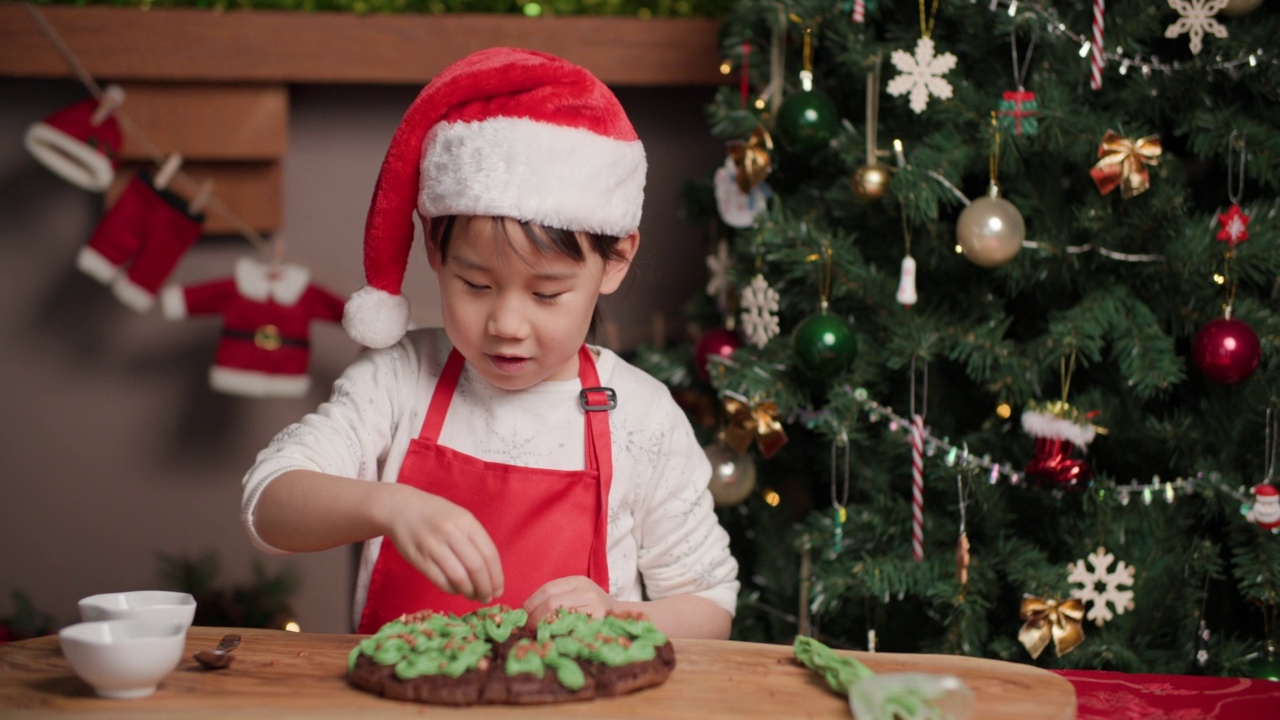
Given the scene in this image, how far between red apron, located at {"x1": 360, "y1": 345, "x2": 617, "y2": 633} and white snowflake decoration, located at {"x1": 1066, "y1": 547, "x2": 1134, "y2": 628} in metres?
0.76

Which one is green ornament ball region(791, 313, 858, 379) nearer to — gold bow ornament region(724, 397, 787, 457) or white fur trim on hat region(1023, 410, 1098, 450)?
gold bow ornament region(724, 397, 787, 457)

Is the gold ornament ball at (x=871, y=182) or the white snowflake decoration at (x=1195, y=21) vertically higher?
the white snowflake decoration at (x=1195, y=21)

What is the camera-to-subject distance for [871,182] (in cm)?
166

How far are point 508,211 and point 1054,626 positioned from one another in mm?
1014

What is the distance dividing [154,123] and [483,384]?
1.28m

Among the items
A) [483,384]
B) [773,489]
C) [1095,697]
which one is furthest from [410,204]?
[773,489]

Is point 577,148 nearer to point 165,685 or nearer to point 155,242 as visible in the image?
point 165,685

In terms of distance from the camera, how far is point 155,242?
2.16 metres

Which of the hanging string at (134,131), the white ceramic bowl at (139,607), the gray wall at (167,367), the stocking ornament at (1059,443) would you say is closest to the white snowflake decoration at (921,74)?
the stocking ornament at (1059,443)

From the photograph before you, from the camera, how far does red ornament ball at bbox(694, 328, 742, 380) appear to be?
1.85 m

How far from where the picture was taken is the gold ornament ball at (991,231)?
159cm

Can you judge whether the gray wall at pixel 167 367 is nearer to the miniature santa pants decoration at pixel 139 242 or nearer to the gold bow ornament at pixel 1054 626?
the miniature santa pants decoration at pixel 139 242

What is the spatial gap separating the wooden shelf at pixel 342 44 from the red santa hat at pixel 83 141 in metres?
0.11

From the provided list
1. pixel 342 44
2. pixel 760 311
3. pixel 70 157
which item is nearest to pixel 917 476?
pixel 760 311
